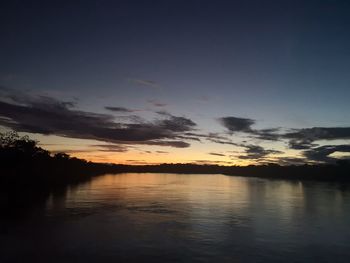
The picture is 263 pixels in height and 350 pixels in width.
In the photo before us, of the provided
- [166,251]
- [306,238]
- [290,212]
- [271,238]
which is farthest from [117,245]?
[290,212]

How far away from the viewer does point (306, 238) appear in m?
40.6

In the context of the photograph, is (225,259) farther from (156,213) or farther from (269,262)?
(156,213)

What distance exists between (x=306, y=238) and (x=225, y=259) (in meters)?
14.9

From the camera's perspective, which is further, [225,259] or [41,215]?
[41,215]

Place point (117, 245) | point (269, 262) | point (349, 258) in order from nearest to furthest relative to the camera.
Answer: point (269, 262) → point (349, 258) → point (117, 245)

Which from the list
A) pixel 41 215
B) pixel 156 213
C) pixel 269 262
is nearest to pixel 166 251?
pixel 269 262

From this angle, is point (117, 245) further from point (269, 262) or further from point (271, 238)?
point (271, 238)

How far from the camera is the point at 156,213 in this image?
5959 centimetres

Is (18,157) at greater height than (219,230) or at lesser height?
greater

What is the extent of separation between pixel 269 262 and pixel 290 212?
3716 cm

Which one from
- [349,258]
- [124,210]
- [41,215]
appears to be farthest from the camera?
[124,210]

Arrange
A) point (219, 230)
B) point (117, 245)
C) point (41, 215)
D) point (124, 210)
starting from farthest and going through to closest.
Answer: point (124, 210)
point (41, 215)
point (219, 230)
point (117, 245)

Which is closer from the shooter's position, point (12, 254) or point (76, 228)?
point (12, 254)

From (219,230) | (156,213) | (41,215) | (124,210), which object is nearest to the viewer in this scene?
(219,230)
